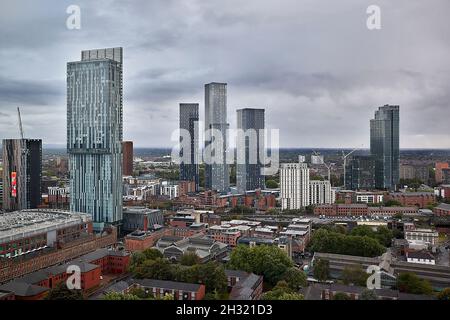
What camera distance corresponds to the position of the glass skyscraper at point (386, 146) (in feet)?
79.2

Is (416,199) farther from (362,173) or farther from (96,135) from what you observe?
(96,135)

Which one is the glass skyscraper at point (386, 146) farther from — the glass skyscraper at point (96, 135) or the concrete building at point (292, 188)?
the glass skyscraper at point (96, 135)

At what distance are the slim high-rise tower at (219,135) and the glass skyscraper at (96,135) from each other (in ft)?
32.9

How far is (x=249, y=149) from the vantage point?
82.0ft

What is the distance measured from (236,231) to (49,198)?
33.6 feet

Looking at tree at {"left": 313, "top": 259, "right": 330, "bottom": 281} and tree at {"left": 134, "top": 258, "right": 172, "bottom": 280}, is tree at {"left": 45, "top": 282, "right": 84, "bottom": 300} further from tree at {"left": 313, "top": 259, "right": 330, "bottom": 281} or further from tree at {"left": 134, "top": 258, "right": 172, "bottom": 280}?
tree at {"left": 313, "top": 259, "right": 330, "bottom": 281}

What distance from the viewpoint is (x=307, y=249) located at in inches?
456

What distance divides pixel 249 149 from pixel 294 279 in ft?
58.6

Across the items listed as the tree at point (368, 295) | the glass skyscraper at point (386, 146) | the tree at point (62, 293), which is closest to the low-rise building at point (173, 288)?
the tree at point (62, 293)

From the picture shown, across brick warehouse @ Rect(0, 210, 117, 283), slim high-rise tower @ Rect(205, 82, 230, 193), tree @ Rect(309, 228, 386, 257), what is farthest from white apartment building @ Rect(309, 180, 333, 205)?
brick warehouse @ Rect(0, 210, 117, 283)

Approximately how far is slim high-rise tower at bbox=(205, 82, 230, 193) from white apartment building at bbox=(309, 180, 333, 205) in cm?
593

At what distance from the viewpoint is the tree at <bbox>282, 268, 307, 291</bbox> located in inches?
287

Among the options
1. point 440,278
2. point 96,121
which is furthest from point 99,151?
point 440,278
